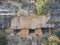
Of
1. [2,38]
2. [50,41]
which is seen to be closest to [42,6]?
[50,41]

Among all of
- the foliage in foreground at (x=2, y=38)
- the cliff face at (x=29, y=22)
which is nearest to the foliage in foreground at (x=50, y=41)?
the cliff face at (x=29, y=22)

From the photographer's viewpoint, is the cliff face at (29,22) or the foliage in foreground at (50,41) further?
the cliff face at (29,22)

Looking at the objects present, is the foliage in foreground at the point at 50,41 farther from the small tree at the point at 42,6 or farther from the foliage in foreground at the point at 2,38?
the foliage in foreground at the point at 2,38

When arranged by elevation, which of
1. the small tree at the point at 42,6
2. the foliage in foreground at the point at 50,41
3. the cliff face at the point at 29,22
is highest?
the small tree at the point at 42,6

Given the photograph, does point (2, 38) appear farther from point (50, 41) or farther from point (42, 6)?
point (42, 6)

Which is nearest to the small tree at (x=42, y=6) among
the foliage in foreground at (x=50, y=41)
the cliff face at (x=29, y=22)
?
the cliff face at (x=29, y=22)

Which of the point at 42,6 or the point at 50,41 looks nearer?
the point at 50,41

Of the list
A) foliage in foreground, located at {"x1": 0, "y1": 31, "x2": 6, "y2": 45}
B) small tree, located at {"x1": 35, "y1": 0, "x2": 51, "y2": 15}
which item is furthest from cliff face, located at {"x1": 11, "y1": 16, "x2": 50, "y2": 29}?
foliage in foreground, located at {"x1": 0, "y1": 31, "x2": 6, "y2": 45}

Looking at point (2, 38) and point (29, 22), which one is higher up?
point (29, 22)

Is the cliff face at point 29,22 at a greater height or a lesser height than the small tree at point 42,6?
lesser

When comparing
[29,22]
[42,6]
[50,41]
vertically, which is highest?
[42,6]

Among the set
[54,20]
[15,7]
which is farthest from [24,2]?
[54,20]
